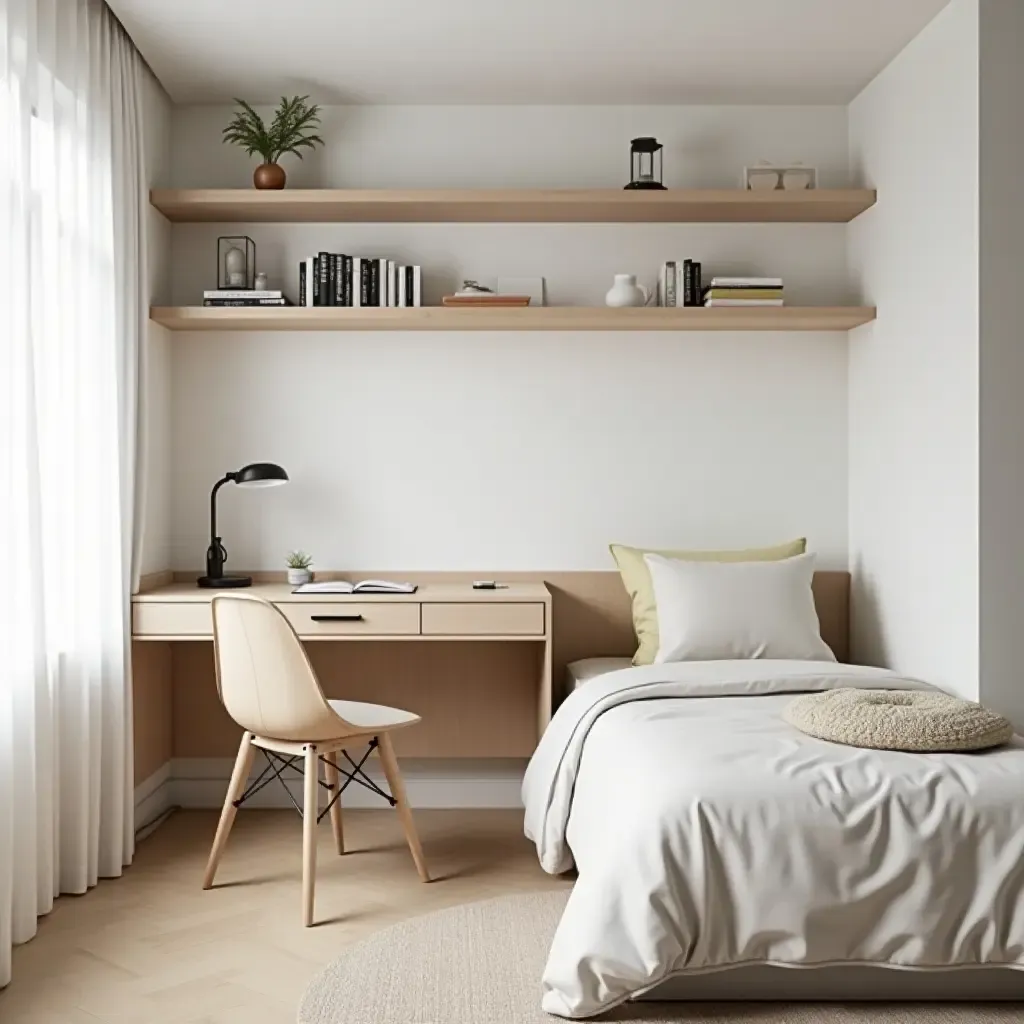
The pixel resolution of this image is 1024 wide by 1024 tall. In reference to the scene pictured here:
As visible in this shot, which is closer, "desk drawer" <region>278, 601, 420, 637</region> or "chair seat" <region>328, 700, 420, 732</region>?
"chair seat" <region>328, 700, 420, 732</region>

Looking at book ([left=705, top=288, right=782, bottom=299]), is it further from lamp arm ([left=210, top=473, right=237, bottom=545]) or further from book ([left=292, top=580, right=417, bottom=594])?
lamp arm ([left=210, top=473, right=237, bottom=545])

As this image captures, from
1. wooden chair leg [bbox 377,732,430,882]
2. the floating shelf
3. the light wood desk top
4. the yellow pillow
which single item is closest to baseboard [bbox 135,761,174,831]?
the light wood desk top

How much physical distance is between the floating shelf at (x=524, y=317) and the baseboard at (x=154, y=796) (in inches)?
63.1

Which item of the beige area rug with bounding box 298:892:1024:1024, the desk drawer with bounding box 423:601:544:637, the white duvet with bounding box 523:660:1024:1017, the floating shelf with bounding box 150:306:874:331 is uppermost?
the floating shelf with bounding box 150:306:874:331

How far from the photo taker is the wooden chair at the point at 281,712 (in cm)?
327

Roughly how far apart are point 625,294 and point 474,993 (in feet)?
8.04

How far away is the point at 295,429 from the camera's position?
14.7 ft

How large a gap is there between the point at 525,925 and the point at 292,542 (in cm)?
184

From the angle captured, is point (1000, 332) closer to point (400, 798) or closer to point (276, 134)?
point (400, 798)

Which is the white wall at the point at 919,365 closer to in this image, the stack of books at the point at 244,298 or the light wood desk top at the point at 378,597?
the light wood desk top at the point at 378,597

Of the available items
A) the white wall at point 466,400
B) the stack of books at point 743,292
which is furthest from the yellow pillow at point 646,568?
the stack of books at point 743,292

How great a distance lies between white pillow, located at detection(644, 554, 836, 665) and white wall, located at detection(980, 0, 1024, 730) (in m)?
0.66

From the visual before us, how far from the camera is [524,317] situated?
13.7 feet

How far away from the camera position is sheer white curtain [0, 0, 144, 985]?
2936 mm
